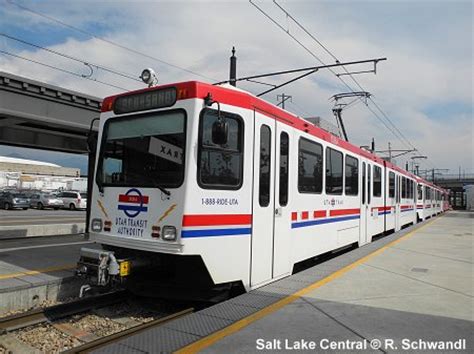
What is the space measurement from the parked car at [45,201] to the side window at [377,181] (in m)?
30.1

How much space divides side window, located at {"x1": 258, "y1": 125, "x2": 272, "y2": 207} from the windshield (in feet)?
4.46

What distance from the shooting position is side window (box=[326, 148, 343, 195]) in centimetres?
916

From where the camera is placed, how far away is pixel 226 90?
601cm

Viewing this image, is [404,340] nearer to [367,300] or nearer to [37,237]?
[367,300]

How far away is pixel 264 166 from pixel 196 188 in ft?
4.55

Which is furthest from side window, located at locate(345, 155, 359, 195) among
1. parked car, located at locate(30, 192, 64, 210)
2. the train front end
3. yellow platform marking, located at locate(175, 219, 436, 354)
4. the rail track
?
parked car, located at locate(30, 192, 64, 210)

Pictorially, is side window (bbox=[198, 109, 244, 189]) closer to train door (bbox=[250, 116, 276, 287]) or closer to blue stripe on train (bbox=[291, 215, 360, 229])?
train door (bbox=[250, 116, 276, 287])

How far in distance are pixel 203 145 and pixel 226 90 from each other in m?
0.91

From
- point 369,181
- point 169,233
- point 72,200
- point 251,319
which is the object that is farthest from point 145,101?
point 72,200

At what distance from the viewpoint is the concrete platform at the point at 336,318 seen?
4.24 meters

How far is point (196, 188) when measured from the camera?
5.56 metres

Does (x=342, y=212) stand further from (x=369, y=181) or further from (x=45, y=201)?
(x=45, y=201)

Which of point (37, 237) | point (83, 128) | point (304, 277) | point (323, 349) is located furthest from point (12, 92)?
point (323, 349)

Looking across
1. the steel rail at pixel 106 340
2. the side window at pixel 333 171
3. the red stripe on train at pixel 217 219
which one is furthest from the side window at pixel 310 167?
the steel rail at pixel 106 340
